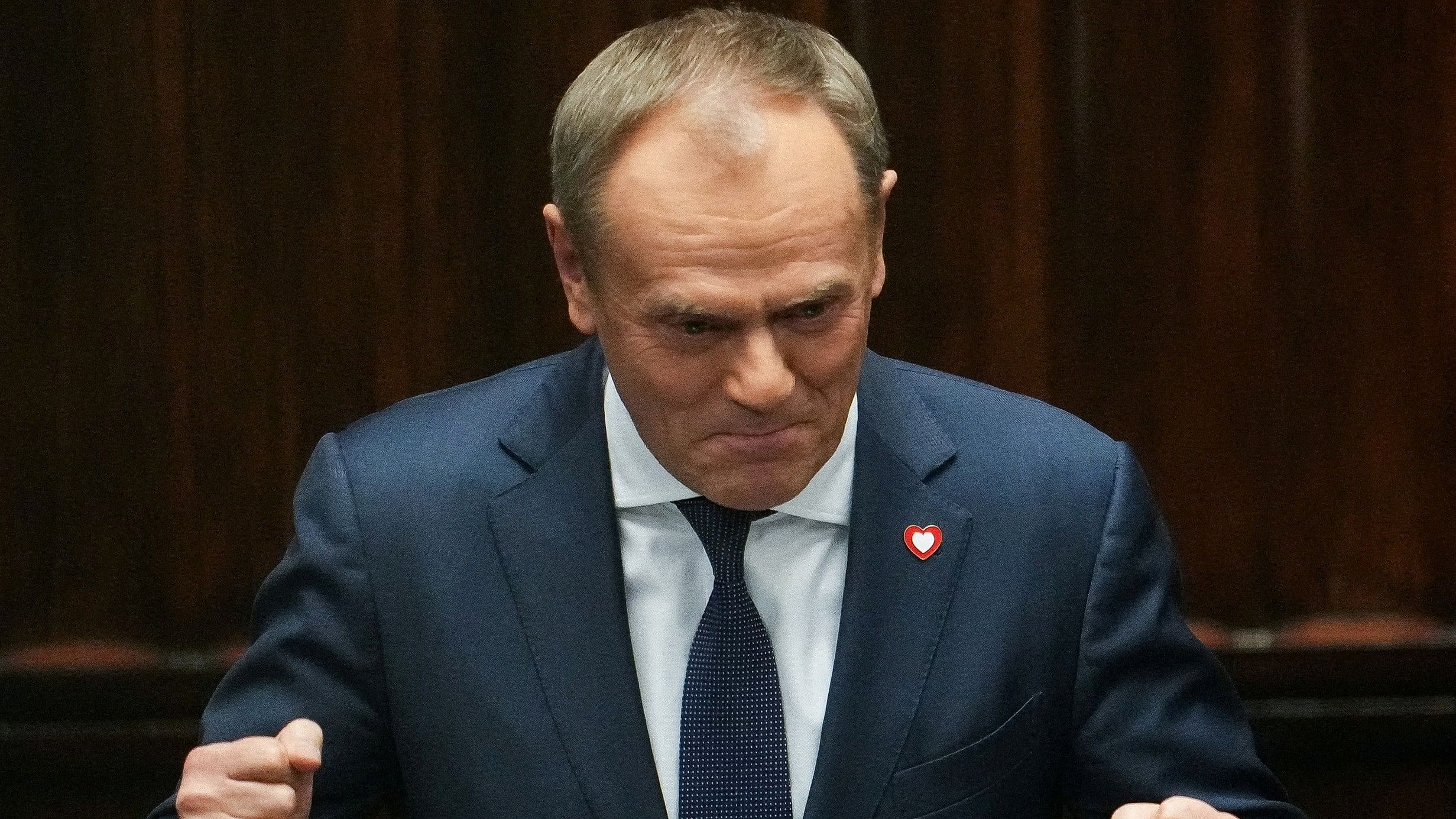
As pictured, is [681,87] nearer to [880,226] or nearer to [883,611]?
[880,226]

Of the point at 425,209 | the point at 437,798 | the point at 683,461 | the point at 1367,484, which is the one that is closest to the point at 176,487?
the point at 425,209

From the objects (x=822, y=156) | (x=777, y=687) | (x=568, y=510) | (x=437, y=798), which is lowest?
(x=437, y=798)

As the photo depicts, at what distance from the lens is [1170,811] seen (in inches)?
57.2

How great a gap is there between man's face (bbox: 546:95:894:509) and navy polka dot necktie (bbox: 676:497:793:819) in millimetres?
125

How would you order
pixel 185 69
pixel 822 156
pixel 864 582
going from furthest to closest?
pixel 185 69 < pixel 864 582 < pixel 822 156

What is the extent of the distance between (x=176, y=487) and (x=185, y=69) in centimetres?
55

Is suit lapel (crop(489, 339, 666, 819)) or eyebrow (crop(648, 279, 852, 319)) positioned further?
suit lapel (crop(489, 339, 666, 819))

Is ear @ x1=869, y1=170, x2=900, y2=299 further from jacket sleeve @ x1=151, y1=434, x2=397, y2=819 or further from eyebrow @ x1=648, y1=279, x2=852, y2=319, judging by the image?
jacket sleeve @ x1=151, y1=434, x2=397, y2=819

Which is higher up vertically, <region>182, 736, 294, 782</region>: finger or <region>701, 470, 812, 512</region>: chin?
<region>701, 470, 812, 512</region>: chin

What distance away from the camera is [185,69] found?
235 centimetres

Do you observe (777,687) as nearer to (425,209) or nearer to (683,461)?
(683,461)

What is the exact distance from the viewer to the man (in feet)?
5.32

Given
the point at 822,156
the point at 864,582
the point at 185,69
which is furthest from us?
the point at 185,69

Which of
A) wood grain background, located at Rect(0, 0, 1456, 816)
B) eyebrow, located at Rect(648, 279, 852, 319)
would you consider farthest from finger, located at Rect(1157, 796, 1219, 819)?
wood grain background, located at Rect(0, 0, 1456, 816)
